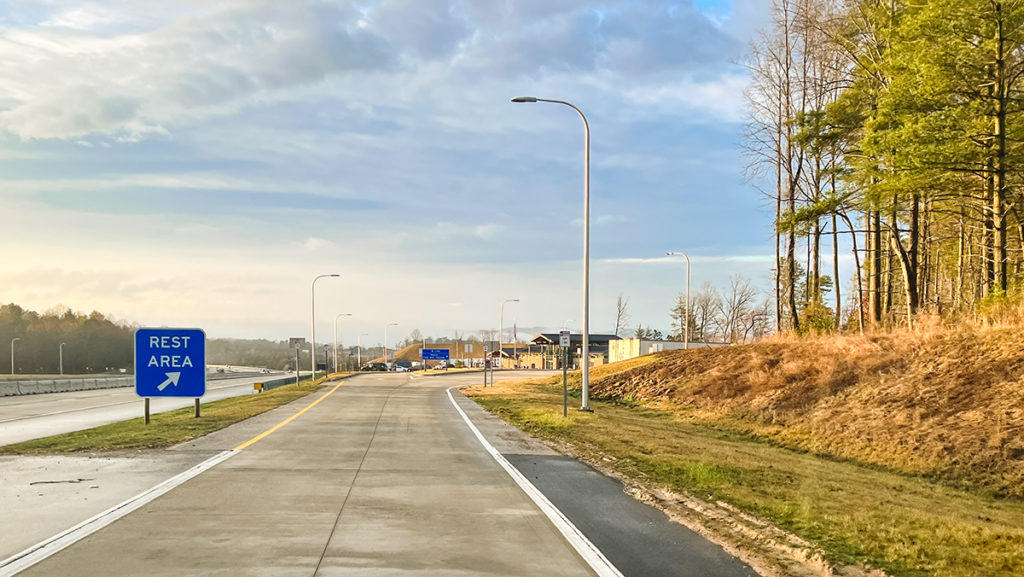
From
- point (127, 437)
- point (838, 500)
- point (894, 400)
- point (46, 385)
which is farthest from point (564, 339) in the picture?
point (46, 385)

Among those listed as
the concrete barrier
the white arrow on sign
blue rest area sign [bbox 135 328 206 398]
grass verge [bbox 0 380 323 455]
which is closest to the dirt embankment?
grass verge [bbox 0 380 323 455]

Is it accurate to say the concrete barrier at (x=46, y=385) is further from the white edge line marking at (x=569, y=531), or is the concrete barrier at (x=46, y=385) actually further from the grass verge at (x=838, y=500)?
the white edge line marking at (x=569, y=531)

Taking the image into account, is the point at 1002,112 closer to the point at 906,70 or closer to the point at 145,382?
the point at 906,70

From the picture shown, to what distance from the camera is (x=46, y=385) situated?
56188mm

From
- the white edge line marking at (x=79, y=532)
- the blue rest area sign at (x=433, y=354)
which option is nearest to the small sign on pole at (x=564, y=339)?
the white edge line marking at (x=79, y=532)

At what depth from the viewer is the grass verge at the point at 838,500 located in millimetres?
7605

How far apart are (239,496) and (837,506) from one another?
7.90 meters

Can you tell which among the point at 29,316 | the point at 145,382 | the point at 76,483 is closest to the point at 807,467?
the point at 76,483

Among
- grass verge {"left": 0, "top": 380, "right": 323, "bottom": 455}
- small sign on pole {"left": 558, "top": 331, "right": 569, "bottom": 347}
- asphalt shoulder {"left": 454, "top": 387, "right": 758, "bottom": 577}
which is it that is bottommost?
grass verge {"left": 0, "top": 380, "right": 323, "bottom": 455}

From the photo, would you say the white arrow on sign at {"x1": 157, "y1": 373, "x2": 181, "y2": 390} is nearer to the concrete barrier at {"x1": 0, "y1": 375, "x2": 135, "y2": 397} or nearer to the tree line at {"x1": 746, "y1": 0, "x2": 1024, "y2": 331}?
the tree line at {"x1": 746, "y1": 0, "x2": 1024, "y2": 331}

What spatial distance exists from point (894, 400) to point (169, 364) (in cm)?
1898

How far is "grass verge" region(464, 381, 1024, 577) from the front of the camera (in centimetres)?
761

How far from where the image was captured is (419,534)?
328 inches

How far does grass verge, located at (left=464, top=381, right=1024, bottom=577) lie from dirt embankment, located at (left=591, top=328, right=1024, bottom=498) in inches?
38.5
